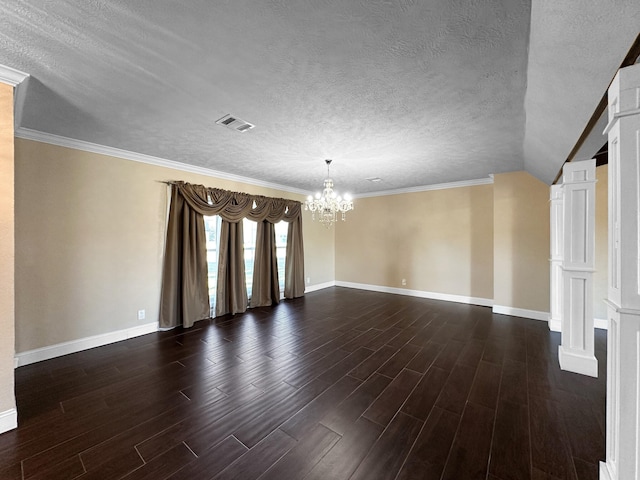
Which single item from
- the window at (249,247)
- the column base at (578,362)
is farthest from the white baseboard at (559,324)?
the window at (249,247)

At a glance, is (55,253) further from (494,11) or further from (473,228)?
(473,228)

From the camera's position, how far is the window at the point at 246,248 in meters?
4.63

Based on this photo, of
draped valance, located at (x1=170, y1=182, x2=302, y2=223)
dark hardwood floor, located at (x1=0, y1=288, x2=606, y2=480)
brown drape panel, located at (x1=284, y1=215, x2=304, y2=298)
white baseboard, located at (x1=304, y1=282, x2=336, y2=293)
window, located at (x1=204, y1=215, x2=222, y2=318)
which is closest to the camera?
dark hardwood floor, located at (x1=0, y1=288, x2=606, y2=480)

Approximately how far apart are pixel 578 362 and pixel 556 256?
1605 millimetres

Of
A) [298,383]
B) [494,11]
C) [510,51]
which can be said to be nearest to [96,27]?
[494,11]

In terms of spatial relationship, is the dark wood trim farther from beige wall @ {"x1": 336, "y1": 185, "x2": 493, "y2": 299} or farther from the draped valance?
the draped valance

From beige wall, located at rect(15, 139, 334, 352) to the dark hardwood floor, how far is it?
1.50ft

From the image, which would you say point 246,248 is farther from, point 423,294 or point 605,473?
point 605,473

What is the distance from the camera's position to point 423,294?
237 inches

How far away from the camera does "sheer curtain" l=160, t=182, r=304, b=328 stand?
13.0ft

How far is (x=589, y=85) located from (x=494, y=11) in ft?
2.43

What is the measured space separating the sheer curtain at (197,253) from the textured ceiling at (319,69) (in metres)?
1.22

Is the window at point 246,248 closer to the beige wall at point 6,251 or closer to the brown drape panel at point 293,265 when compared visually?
the brown drape panel at point 293,265

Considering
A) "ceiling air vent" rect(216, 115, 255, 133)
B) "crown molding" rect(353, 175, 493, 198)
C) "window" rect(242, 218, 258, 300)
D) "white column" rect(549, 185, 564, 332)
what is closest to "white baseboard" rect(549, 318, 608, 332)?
"white column" rect(549, 185, 564, 332)
